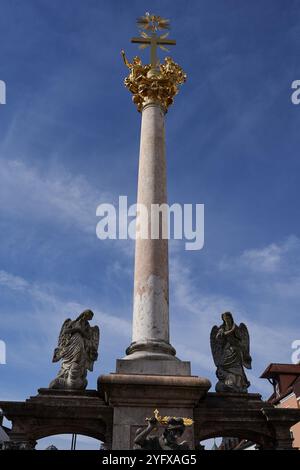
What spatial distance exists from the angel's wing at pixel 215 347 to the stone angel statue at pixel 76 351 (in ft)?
12.8

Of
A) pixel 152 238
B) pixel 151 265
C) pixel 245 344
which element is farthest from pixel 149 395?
pixel 152 238

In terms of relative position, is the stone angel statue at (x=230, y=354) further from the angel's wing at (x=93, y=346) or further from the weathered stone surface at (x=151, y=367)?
the angel's wing at (x=93, y=346)

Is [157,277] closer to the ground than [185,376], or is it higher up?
higher up

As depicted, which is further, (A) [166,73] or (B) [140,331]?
(A) [166,73]

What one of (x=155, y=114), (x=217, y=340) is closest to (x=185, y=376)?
(x=217, y=340)

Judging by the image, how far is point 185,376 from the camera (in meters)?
14.8

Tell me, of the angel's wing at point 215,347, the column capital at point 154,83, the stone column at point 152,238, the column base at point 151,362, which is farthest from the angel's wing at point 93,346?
the column capital at point 154,83

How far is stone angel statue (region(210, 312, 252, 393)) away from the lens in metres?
16.4

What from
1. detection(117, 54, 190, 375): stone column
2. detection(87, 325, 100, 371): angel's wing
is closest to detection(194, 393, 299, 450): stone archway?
detection(117, 54, 190, 375): stone column

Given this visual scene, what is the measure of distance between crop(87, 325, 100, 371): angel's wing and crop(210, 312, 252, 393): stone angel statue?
3909 millimetres

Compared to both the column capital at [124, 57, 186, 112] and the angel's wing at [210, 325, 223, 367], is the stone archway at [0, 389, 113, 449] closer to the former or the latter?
the angel's wing at [210, 325, 223, 367]

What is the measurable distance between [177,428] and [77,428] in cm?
477
